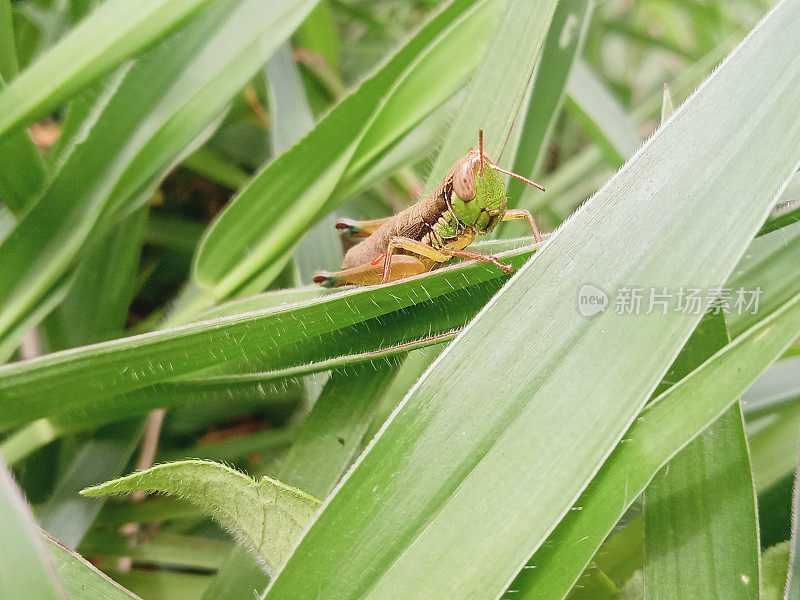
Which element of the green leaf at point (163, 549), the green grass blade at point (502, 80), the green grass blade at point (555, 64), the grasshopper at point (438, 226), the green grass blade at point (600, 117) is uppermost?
the green grass blade at point (600, 117)

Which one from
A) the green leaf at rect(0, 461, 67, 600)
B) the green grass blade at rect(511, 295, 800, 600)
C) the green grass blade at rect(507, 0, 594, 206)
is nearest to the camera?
the green leaf at rect(0, 461, 67, 600)

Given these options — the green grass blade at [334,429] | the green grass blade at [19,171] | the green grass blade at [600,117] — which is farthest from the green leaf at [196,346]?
the green grass blade at [600,117]

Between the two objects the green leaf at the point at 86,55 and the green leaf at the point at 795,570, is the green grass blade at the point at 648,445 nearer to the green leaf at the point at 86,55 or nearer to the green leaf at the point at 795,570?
the green leaf at the point at 795,570

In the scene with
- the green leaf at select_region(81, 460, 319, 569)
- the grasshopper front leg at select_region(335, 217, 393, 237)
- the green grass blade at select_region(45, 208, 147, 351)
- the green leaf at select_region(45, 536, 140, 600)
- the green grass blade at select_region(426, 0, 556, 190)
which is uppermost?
the green grass blade at select_region(426, 0, 556, 190)

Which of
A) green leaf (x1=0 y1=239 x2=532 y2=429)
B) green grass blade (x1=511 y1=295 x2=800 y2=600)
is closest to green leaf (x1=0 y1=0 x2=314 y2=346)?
green leaf (x1=0 y1=239 x2=532 y2=429)

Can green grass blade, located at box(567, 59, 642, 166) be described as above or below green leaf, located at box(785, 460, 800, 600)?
above

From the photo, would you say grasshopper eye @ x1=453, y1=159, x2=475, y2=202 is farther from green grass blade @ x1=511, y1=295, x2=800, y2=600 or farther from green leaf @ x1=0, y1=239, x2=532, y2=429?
green grass blade @ x1=511, y1=295, x2=800, y2=600

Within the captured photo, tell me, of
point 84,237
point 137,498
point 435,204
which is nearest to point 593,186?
point 435,204
